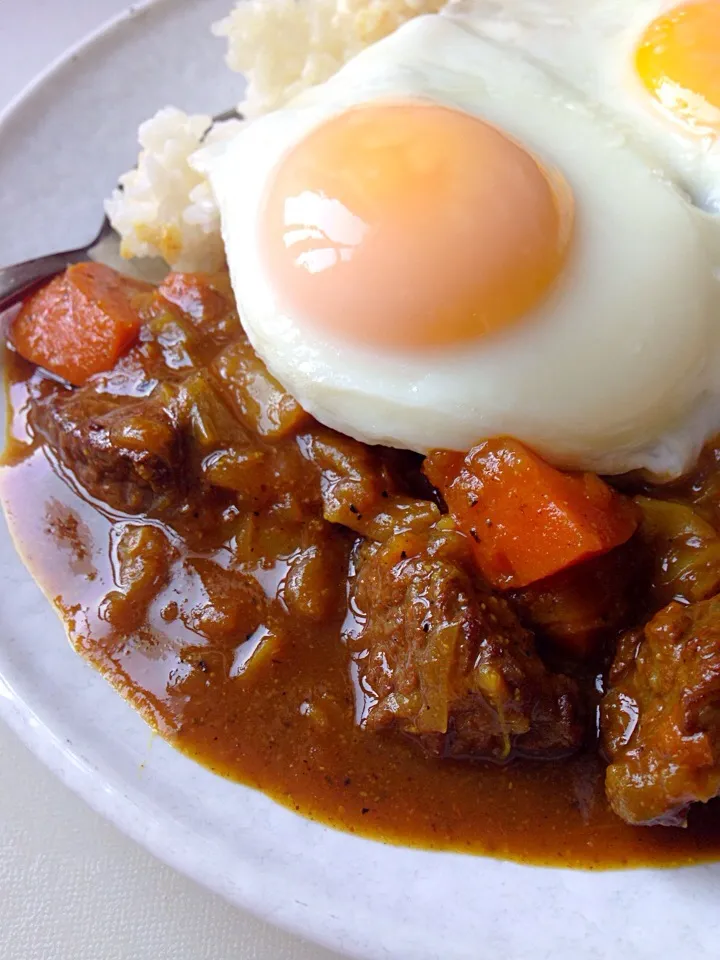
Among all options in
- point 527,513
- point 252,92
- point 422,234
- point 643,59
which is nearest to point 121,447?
point 422,234

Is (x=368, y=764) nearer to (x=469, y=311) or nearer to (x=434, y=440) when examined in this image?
(x=434, y=440)

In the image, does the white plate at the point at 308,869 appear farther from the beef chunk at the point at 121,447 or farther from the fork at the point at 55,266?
the fork at the point at 55,266

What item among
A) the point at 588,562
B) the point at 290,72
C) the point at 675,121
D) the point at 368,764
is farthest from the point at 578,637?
the point at 290,72

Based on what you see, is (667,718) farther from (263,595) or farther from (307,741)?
(263,595)

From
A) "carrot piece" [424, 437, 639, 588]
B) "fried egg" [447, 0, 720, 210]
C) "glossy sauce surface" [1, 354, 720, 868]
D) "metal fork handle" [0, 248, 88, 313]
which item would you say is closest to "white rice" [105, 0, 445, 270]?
"metal fork handle" [0, 248, 88, 313]

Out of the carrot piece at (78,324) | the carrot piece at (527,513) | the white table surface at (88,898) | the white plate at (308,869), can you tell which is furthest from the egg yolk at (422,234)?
the white table surface at (88,898)

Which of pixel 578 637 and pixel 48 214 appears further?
pixel 48 214
